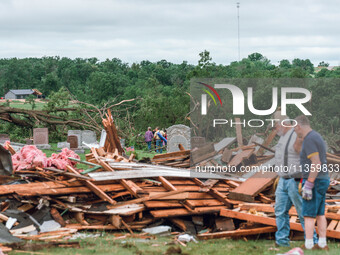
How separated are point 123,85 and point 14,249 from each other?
62835 mm

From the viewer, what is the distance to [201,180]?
Answer: 40.7 feet

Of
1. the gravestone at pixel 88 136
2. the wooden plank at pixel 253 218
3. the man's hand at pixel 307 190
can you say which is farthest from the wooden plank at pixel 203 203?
the gravestone at pixel 88 136

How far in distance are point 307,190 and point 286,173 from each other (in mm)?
532

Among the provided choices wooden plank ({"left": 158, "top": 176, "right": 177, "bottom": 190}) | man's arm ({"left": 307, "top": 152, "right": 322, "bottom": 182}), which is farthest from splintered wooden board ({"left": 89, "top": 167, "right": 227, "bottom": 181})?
man's arm ({"left": 307, "top": 152, "right": 322, "bottom": 182})

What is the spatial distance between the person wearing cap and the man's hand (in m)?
0.29

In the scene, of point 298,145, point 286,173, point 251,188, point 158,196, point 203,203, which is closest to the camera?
point 298,145

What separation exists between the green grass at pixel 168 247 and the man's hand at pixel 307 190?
0.84m

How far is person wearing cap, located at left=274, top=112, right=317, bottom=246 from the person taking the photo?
8250 millimetres

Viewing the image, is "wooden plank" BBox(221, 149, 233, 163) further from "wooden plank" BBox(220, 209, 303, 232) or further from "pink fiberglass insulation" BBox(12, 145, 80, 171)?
"wooden plank" BBox(220, 209, 303, 232)

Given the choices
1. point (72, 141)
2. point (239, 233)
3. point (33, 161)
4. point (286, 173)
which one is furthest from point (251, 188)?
point (72, 141)

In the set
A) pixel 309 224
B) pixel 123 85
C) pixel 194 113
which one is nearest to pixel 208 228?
pixel 309 224

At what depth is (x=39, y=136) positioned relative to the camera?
2575 centimetres

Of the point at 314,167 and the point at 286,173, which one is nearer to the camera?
the point at 314,167

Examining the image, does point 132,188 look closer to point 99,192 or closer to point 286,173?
point 99,192
